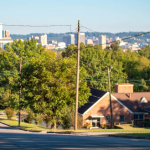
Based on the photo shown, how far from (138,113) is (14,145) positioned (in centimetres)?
3131

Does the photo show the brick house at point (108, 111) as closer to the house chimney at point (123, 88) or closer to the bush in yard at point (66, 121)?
the house chimney at point (123, 88)

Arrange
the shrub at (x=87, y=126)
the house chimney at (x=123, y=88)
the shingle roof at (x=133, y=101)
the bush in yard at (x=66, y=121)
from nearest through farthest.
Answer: the bush in yard at (x=66, y=121) < the shrub at (x=87, y=126) < the shingle roof at (x=133, y=101) < the house chimney at (x=123, y=88)

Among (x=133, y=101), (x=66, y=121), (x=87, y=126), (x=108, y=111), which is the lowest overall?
(x=87, y=126)

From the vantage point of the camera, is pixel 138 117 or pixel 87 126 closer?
pixel 87 126

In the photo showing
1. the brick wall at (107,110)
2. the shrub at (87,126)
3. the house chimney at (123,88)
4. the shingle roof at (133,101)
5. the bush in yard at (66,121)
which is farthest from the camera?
the house chimney at (123,88)

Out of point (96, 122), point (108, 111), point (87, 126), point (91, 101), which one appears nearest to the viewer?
point (87, 126)

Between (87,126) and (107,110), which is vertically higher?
(107,110)

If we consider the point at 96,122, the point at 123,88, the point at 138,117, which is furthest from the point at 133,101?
the point at 96,122

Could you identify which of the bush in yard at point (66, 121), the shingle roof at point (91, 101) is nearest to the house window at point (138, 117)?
the shingle roof at point (91, 101)

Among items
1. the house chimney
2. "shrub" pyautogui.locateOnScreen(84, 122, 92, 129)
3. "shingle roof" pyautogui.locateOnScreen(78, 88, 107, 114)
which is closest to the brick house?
"shingle roof" pyautogui.locateOnScreen(78, 88, 107, 114)

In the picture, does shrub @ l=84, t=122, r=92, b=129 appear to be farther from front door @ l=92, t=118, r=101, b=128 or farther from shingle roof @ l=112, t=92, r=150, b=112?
shingle roof @ l=112, t=92, r=150, b=112

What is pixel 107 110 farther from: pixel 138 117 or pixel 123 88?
pixel 123 88

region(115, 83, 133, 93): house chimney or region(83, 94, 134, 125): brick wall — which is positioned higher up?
region(115, 83, 133, 93): house chimney

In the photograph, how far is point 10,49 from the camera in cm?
5266
